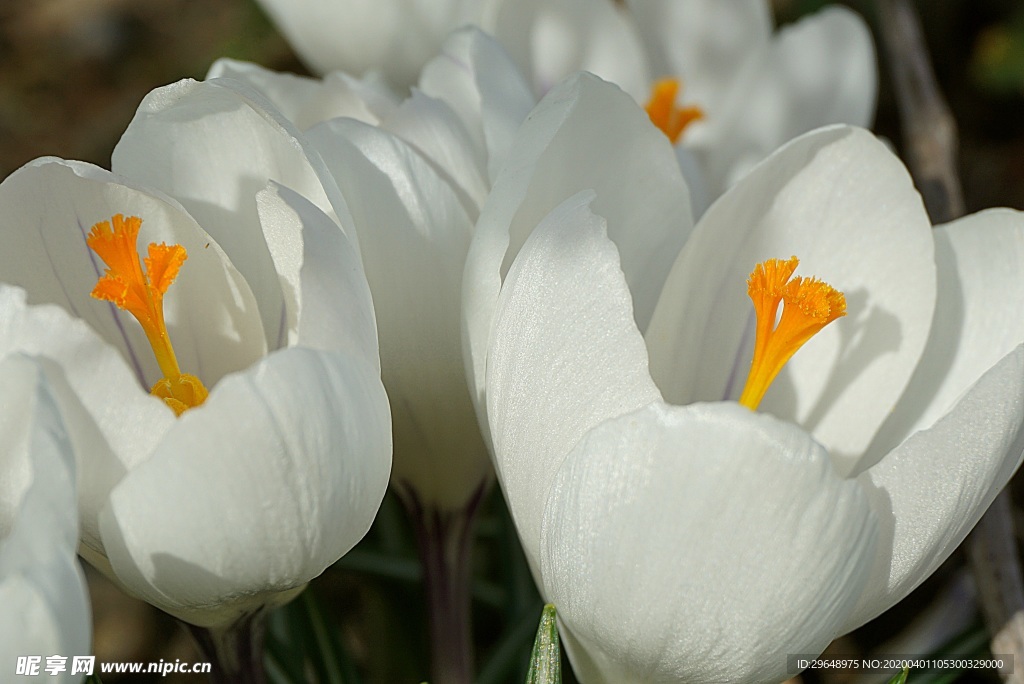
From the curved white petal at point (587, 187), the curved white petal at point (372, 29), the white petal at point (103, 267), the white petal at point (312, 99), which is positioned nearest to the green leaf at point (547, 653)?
the curved white petal at point (587, 187)

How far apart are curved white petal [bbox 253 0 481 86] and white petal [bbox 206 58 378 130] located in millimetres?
284

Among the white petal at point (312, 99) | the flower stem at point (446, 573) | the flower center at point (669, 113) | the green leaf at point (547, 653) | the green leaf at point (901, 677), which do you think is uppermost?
the white petal at point (312, 99)

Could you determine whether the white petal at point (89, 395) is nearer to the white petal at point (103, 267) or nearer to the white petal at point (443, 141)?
the white petal at point (103, 267)

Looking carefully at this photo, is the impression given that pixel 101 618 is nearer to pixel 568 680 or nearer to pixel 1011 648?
pixel 568 680

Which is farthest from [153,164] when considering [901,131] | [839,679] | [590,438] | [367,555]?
[901,131]

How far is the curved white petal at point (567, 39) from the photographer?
0.99 meters

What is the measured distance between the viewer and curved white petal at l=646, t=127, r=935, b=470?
69cm

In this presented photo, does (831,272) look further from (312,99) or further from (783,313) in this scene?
(312,99)

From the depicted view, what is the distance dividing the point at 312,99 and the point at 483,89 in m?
0.12

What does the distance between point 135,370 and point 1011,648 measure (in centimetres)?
59

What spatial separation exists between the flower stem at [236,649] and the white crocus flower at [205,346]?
2 cm

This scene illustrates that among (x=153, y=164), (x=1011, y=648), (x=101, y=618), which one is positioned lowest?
(x=101, y=618)

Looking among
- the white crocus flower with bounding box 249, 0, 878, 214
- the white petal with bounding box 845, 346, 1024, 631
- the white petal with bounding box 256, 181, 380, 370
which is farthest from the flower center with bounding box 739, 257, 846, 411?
the white crocus flower with bounding box 249, 0, 878, 214

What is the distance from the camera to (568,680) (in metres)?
0.95
